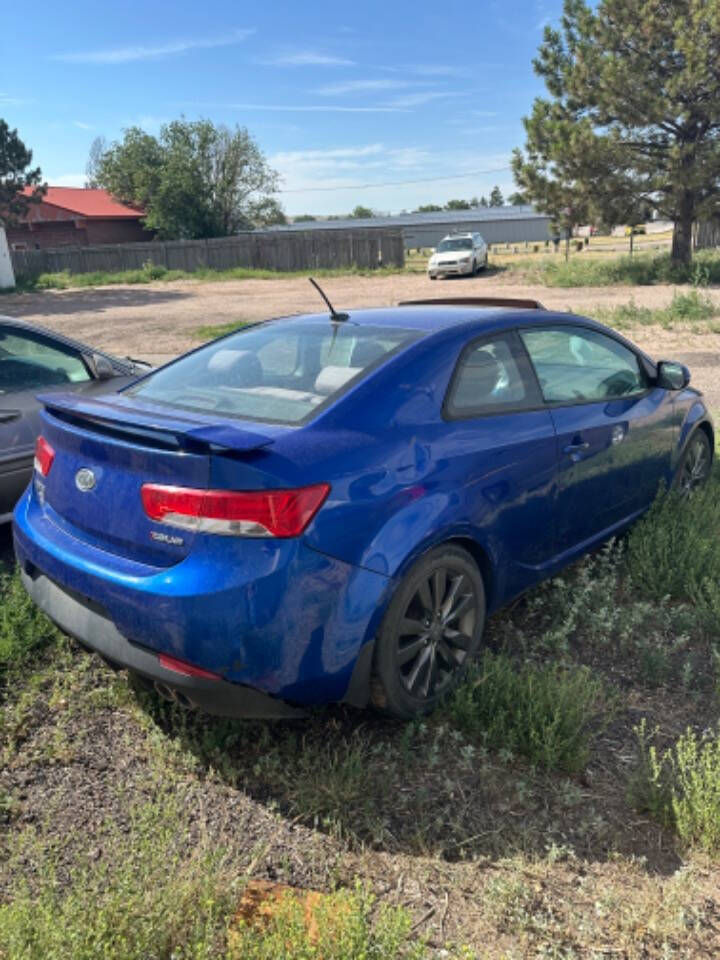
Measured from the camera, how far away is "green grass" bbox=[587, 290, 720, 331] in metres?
14.3

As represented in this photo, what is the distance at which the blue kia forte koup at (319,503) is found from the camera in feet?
7.93

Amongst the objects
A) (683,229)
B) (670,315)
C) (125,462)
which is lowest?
(670,315)

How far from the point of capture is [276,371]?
330 centimetres

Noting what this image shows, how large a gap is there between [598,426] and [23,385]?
3533mm

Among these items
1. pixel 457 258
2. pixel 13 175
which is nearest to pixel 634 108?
pixel 457 258

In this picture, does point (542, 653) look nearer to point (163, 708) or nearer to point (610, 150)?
point (163, 708)

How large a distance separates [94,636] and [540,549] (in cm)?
201

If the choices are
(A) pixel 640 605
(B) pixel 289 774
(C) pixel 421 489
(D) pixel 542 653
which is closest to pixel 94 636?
(B) pixel 289 774

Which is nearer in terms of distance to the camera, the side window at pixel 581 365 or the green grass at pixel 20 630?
the green grass at pixel 20 630

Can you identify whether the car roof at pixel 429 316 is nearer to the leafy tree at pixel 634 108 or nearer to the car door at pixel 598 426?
the car door at pixel 598 426

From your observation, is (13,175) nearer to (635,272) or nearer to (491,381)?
(635,272)

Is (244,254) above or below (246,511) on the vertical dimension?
above

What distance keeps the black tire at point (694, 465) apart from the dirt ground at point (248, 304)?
3432 mm

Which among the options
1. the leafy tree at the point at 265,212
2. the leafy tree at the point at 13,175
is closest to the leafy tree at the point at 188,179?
the leafy tree at the point at 265,212
